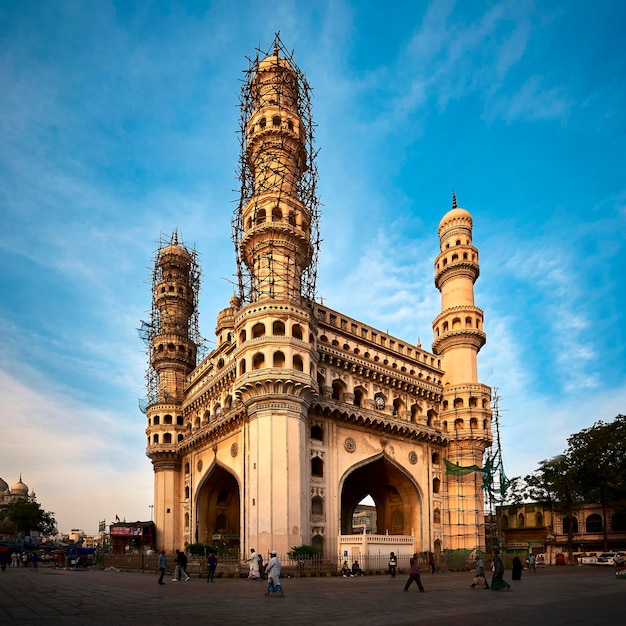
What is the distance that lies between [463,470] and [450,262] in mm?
18047

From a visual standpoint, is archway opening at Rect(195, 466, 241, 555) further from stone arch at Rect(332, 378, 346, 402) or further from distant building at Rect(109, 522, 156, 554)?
stone arch at Rect(332, 378, 346, 402)

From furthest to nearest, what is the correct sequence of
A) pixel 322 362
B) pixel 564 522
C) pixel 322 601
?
pixel 564 522, pixel 322 362, pixel 322 601

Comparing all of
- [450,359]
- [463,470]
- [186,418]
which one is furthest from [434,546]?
[186,418]

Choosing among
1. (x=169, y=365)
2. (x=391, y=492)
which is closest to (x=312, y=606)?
(x=391, y=492)

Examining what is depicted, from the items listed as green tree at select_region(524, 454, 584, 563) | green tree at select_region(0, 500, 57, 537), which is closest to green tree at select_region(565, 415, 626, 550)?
green tree at select_region(524, 454, 584, 563)

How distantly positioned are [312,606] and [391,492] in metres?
33.4

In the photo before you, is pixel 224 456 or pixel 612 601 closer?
pixel 612 601

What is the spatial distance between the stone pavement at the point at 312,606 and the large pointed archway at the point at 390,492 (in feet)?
72.0

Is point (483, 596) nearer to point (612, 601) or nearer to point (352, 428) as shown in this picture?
point (612, 601)

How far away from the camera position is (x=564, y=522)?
6469 centimetres

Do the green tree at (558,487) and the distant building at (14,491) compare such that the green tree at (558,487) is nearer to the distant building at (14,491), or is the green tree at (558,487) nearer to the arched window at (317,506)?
the arched window at (317,506)

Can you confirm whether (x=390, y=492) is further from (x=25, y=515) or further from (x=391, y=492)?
(x=25, y=515)

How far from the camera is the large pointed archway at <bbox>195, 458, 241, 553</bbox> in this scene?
4909 centimetres

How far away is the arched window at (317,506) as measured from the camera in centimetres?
3825
